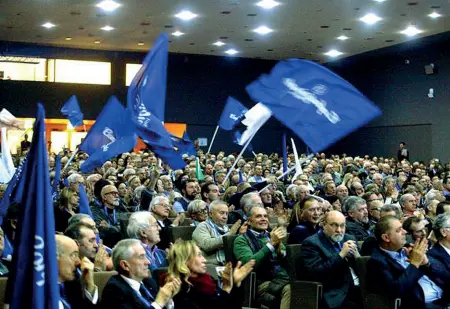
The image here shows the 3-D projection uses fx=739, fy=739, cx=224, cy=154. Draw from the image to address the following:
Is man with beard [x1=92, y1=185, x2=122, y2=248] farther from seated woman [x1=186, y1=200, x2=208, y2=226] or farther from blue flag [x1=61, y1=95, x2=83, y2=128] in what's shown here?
blue flag [x1=61, y1=95, x2=83, y2=128]

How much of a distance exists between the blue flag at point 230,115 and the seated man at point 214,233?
29.1 feet

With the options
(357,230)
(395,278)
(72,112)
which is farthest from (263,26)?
(395,278)

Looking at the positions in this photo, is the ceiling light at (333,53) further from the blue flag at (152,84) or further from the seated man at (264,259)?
the seated man at (264,259)

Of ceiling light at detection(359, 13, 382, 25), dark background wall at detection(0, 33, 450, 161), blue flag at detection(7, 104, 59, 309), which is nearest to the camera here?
blue flag at detection(7, 104, 59, 309)

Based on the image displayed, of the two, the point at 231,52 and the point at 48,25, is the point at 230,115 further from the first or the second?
the point at 231,52

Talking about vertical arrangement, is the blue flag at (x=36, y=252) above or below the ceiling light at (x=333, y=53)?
below

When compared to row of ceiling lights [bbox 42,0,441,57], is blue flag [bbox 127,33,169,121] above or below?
below

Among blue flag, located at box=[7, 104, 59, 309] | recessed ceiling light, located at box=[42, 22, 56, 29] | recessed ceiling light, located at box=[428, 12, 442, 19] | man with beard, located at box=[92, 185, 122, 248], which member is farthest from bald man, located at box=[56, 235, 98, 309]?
recessed ceiling light, located at box=[42, 22, 56, 29]

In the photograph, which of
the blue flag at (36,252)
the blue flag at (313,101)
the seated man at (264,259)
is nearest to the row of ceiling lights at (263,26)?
the blue flag at (313,101)

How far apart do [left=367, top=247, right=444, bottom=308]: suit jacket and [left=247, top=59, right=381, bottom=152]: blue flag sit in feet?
6.49

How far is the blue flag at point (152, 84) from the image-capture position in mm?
8305

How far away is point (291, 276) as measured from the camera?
6.39 m

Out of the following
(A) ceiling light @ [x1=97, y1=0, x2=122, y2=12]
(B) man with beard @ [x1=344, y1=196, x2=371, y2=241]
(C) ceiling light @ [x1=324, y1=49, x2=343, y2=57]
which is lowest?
(B) man with beard @ [x1=344, y1=196, x2=371, y2=241]

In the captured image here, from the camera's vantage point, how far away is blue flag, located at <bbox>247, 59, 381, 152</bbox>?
303 inches
